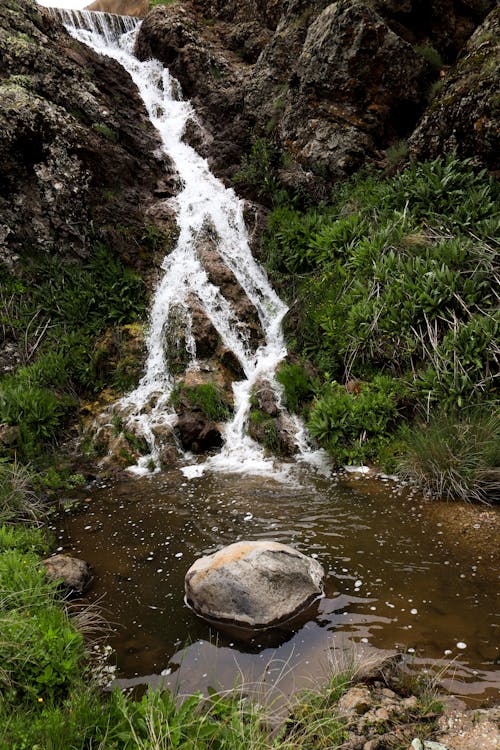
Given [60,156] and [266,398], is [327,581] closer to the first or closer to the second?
[266,398]

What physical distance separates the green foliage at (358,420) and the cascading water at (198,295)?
735 millimetres

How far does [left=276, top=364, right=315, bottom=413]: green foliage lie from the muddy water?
1928 millimetres

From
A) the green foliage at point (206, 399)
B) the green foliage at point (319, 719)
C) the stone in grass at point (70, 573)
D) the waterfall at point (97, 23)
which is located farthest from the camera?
the waterfall at point (97, 23)

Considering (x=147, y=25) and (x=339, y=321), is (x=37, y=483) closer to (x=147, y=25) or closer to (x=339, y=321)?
(x=339, y=321)

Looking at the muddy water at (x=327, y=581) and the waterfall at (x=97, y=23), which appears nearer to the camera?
the muddy water at (x=327, y=581)

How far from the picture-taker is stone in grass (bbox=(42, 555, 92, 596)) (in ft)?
14.9

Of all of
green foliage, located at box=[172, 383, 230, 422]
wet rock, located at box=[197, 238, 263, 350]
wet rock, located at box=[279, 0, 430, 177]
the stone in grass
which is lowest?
the stone in grass

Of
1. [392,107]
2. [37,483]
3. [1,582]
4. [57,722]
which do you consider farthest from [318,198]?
[57,722]

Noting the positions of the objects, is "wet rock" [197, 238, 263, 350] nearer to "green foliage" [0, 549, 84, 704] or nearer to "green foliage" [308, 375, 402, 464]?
"green foliage" [308, 375, 402, 464]

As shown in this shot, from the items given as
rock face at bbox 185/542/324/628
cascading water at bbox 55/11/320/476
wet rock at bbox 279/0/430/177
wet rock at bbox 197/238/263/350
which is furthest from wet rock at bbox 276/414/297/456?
wet rock at bbox 279/0/430/177

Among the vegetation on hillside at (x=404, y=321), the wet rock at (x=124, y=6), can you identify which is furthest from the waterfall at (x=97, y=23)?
the vegetation on hillside at (x=404, y=321)

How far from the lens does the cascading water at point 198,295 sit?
8.66 meters

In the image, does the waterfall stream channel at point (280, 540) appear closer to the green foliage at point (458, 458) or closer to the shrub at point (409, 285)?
the green foliage at point (458, 458)

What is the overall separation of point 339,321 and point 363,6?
9180 millimetres
